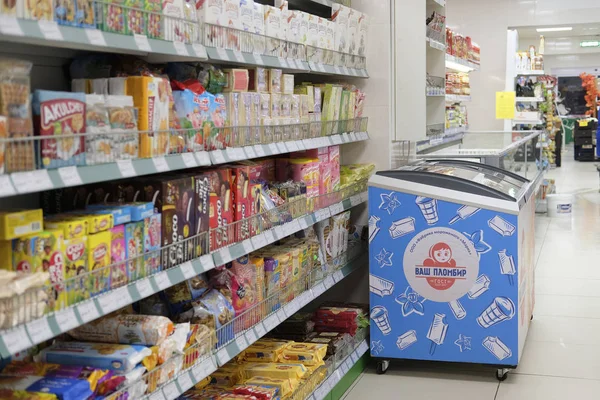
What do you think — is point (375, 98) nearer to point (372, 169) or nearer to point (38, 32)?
point (372, 169)

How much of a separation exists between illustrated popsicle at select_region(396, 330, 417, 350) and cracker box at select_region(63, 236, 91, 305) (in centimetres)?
253

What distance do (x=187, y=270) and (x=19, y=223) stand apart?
782 mm

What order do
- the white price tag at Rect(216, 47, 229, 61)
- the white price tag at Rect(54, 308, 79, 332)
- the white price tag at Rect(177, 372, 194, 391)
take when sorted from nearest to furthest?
the white price tag at Rect(54, 308, 79, 332)
the white price tag at Rect(177, 372, 194, 391)
the white price tag at Rect(216, 47, 229, 61)

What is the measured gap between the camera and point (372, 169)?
5.01 metres

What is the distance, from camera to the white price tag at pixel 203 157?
9.19ft

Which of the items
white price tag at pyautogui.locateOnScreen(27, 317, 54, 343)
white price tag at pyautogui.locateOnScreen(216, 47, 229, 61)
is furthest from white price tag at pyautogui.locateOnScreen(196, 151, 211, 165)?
white price tag at pyautogui.locateOnScreen(27, 317, 54, 343)

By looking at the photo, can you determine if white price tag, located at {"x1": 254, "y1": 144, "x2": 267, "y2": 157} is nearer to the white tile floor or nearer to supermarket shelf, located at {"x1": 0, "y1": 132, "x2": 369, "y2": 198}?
supermarket shelf, located at {"x1": 0, "y1": 132, "x2": 369, "y2": 198}

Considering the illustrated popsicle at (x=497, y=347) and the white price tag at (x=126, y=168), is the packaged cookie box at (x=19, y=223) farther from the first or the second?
the illustrated popsicle at (x=497, y=347)

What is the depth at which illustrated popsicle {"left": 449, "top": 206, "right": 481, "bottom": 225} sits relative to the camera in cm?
419

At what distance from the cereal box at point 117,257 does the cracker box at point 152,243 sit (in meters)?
0.10

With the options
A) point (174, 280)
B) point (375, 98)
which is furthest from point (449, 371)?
point (174, 280)

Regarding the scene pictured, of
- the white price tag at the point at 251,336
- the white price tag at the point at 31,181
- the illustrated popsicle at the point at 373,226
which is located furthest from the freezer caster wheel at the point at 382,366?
the white price tag at the point at 31,181

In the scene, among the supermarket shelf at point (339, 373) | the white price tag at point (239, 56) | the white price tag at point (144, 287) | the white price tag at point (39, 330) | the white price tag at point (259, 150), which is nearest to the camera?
the white price tag at point (39, 330)

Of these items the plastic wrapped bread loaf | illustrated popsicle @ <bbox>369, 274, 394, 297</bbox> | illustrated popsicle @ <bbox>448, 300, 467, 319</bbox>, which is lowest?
illustrated popsicle @ <bbox>448, 300, 467, 319</bbox>
